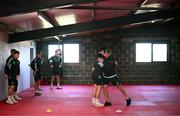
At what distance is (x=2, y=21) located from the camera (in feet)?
26.7

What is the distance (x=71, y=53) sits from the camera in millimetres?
14766

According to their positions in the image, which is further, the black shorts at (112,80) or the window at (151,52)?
the window at (151,52)

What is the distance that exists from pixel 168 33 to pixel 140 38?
1356 mm

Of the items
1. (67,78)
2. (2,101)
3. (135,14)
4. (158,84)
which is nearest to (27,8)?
(2,101)

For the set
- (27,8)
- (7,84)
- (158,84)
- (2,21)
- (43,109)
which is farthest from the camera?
(158,84)

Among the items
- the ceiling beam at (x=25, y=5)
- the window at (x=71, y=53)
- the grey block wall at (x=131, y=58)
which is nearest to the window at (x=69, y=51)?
the window at (x=71, y=53)

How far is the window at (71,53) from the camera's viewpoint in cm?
1476

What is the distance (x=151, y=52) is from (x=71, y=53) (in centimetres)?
383

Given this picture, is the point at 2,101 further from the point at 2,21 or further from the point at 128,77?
the point at 128,77

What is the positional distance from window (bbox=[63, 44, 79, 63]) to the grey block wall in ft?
0.78

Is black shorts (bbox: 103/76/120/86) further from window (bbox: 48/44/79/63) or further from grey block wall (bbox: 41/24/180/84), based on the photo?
window (bbox: 48/44/79/63)

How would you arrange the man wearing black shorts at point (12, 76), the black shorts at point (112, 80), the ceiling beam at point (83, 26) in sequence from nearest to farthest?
the black shorts at point (112, 80), the man wearing black shorts at point (12, 76), the ceiling beam at point (83, 26)

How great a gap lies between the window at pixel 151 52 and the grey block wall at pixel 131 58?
8.8 inches

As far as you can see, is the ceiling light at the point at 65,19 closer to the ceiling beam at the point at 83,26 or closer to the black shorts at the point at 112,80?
the ceiling beam at the point at 83,26
